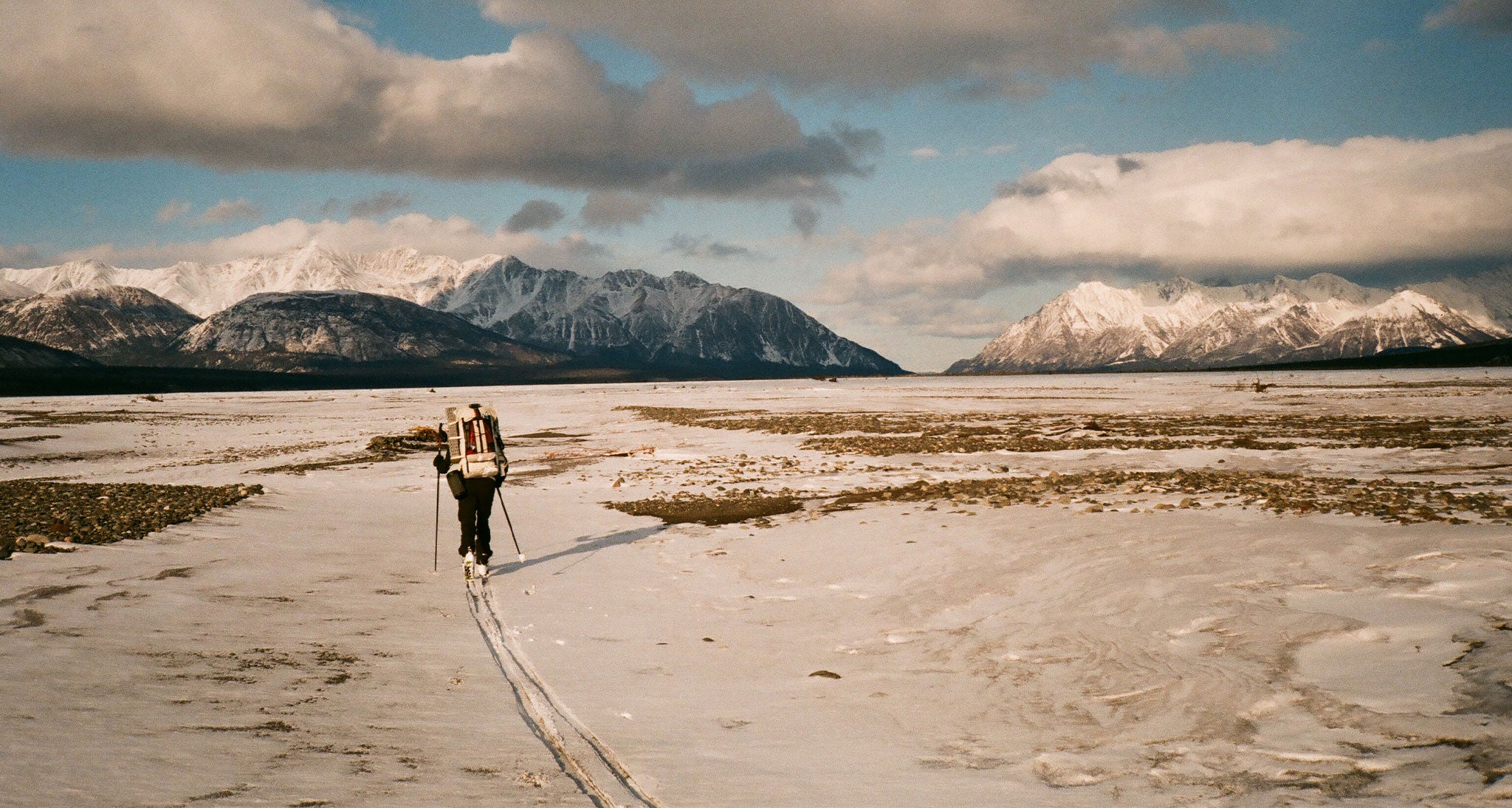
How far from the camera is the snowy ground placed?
20.5ft

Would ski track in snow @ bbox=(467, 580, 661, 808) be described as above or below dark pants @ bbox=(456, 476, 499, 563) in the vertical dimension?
below

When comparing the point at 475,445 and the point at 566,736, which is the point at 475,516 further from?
the point at 566,736

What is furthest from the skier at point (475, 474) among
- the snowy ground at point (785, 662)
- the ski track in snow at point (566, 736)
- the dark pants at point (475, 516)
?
the ski track in snow at point (566, 736)

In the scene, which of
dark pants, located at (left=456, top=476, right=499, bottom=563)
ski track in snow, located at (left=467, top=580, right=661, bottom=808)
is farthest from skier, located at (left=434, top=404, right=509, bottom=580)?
ski track in snow, located at (left=467, top=580, right=661, bottom=808)

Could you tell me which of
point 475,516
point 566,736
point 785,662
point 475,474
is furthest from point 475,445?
point 566,736

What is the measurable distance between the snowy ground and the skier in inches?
23.5

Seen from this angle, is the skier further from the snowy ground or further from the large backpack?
the snowy ground

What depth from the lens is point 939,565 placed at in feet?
46.6

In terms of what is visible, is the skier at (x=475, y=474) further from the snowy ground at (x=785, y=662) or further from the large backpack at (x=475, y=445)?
the snowy ground at (x=785, y=662)

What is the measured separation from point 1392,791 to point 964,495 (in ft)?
50.7

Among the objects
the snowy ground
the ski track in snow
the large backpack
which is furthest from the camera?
the large backpack

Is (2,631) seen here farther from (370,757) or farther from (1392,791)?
(1392,791)

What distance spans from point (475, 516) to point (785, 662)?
7.00 meters

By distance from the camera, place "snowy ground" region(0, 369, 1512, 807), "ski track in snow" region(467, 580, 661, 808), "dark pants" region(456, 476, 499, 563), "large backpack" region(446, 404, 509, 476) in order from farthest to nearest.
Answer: "large backpack" region(446, 404, 509, 476), "dark pants" region(456, 476, 499, 563), "snowy ground" region(0, 369, 1512, 807), "ski track in snow" region(467, 580, 661, 808)
